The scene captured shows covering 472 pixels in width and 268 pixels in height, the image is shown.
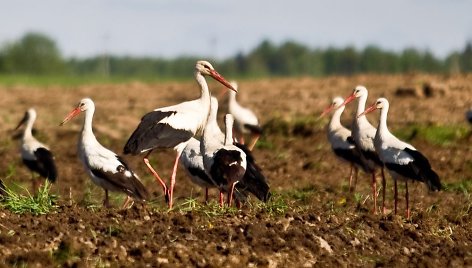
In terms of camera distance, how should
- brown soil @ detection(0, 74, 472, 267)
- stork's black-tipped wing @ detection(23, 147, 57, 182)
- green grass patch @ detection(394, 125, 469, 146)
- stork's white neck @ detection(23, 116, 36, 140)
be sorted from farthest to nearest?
green grass patch @ detection(394, 125, 469, 146)
stork's white neck @ detection(23, 116, 36, 140)
stork's black-tipped wing @ detection(23, 147, 57, 182)
brown soil @ detection(0, 74, 472, 267)

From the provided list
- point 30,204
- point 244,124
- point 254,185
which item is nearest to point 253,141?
→ point 244,124

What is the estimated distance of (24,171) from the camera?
17422 millimetres

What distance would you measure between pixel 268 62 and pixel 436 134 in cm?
11212

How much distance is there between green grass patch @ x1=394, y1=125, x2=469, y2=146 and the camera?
62.1ft

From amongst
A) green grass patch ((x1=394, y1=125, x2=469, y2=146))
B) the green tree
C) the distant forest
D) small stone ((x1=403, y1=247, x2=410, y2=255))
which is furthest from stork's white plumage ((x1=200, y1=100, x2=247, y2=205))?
the green tree

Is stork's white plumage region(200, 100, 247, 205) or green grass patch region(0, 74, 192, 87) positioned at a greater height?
stork's white plumage region(200, 100, 247, 205)

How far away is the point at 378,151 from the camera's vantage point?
40.8ft

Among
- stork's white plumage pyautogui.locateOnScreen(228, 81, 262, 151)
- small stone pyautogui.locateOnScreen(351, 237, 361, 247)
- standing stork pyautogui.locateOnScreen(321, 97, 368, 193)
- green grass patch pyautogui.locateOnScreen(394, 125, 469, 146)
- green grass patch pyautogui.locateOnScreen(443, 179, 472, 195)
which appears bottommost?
stork's white plumage pyautogui.locateOnScreen(228, 81, 262, 151)

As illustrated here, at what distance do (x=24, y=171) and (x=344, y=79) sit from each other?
22.1m

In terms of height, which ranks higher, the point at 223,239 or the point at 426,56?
the point at 223,239

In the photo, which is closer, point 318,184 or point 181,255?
point 181,255

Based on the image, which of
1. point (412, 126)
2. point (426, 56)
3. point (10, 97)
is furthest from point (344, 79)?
point (426, 56)

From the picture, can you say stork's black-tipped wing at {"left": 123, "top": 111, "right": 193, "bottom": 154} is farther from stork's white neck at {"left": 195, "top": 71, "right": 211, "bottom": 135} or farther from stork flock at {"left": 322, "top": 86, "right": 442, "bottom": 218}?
stork flock at {"left": 322, "top": 86, "right": 442, "bottom": 218}

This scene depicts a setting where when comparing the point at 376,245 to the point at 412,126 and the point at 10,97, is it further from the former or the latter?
the point at 10,97
